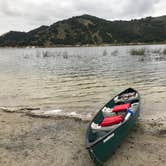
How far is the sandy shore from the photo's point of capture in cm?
798

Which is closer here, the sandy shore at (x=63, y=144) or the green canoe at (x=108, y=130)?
the green canoe at (x=108, y=130)

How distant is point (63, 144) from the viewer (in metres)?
9.24

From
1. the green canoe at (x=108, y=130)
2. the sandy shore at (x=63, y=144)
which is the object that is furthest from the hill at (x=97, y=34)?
the sandy shore at (x=63, y=144)

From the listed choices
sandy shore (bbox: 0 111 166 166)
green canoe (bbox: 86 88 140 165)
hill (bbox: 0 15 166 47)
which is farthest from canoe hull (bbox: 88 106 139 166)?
hill (bbox: 0 15 166 47)

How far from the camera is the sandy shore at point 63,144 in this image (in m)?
7.98

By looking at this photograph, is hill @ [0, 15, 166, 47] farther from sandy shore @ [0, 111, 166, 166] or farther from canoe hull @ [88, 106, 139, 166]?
canoe hull @ [88, 106, 139, 166]

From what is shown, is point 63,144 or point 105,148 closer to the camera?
point 105,148

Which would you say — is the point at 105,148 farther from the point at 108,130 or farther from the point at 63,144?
the point at 63,144

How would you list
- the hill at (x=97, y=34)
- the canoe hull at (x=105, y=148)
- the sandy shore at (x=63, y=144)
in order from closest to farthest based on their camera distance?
the canoe hull at (x=105, y=148)
the sandy shore at (x=63, y=144)
the hill at (x=97, y=34)

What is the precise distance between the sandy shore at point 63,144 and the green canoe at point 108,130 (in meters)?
0.58

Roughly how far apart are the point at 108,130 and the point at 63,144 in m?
1.85


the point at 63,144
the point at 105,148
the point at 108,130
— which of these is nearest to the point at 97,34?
the point at 63,144

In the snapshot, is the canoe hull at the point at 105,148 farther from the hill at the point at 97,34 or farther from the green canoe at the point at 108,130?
the hill at the point at 97,34

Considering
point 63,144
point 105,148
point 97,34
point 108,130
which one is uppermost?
point 97,34
